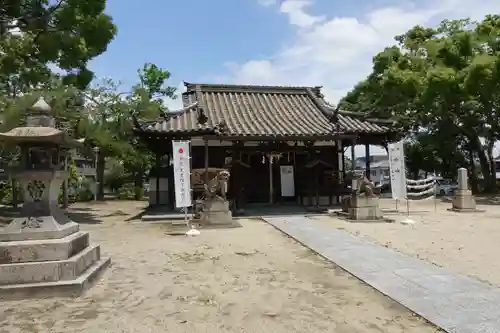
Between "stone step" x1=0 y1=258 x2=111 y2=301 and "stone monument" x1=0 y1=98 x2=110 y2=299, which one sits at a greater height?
"stone monument" x1=0 y1=98 x2=110 y2=299

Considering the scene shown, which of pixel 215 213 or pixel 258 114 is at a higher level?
pixel 258 114

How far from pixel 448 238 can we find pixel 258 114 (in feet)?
33.7

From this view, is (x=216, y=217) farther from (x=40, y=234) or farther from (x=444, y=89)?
(x=444, y=89)

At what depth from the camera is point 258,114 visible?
17953 mm

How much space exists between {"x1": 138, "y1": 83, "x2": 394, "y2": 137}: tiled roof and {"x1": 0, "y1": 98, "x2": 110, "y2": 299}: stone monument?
315 inches

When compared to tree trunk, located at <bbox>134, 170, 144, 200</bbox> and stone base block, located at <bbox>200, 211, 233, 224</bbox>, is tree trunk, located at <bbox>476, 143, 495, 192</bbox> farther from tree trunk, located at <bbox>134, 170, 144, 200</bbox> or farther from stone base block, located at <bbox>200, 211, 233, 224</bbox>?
tree trunk, located at <bbox>134, 170, 144, 200</bbox>

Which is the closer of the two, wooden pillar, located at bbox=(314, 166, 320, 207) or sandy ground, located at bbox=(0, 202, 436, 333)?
sandy ground, located at bbox=(0, 202, 436, 333)

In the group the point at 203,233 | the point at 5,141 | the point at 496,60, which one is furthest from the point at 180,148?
the point at 496,60

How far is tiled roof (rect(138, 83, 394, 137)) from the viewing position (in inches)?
595

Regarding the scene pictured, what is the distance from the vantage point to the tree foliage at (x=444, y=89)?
19670mm

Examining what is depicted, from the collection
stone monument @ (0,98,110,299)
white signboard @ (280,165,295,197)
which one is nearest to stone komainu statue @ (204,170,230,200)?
white signboard @ (280,165,295,197)

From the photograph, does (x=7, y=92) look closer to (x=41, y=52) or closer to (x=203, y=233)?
(x=41, y=52)

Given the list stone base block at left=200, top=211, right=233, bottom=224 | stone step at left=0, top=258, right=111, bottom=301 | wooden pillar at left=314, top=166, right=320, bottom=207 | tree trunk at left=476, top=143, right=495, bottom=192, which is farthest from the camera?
tree trunk at left=476, top=143, right=495, bottom=192

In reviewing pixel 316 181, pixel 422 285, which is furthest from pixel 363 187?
pixel 422 285
